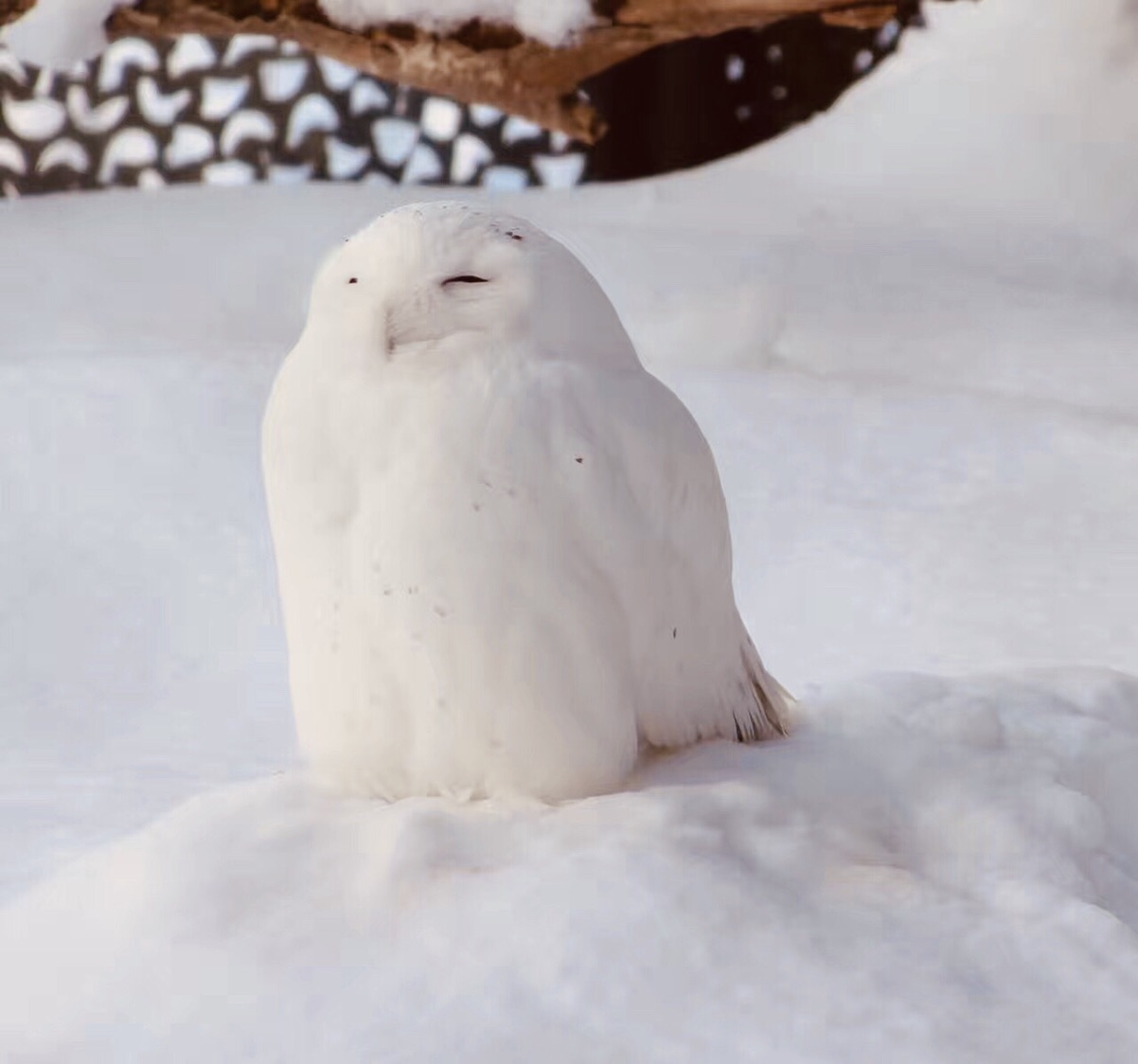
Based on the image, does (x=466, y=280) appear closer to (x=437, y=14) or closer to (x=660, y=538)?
(x=660, y=538)

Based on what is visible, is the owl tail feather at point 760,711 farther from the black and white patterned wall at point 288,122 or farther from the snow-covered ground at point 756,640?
the black and white patterned wall at point 288,122

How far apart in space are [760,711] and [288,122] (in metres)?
1.75

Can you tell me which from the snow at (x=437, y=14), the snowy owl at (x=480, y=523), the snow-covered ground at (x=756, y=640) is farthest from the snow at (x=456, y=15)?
the snowy owl at (x=480, y=523)

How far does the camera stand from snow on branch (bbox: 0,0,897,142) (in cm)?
193

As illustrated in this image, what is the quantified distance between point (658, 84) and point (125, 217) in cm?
80

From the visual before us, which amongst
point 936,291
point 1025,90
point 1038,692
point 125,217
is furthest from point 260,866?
point 1025,90

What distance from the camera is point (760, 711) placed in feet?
2.44

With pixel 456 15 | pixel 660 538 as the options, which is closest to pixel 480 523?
pixel 660 538

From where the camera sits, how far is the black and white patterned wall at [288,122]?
7.50ft

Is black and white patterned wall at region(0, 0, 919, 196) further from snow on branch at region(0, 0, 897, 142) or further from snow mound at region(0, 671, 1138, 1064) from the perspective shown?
snow mound at region(0, 671, 1138, 1064)

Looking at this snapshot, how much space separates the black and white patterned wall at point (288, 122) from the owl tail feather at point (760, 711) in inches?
65.2

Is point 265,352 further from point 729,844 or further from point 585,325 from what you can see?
point 729,844

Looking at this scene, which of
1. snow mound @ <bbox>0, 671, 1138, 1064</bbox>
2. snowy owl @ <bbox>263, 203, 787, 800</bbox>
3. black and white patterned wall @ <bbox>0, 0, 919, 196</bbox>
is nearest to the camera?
snow mound @ <bbox>0, 671, 1138, 1064</bbox>

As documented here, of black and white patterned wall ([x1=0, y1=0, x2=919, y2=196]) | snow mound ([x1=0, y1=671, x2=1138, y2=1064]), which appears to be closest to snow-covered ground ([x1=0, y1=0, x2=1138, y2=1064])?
snow mound ([x1=0, y1=671, x2=1138, y2=1064])
